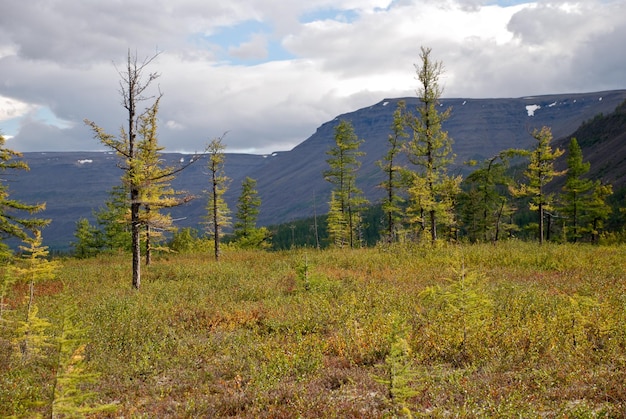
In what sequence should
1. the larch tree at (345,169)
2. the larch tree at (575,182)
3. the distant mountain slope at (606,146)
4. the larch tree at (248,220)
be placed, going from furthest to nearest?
the distant mountain slope at (606,146)
the larch tree at (248,220)
the larch tree at (575,182)
the larch tree at (345,169)

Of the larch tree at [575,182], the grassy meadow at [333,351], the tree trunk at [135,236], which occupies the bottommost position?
the grassy meadow at [333,351]

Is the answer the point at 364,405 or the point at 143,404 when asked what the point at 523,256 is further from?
the point at 143,404

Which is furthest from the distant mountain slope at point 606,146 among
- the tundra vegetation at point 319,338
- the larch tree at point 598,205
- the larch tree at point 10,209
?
the larch tree at point 10,209

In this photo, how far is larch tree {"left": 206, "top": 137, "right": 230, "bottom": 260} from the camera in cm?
3105

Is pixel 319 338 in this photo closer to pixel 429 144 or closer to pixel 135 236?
pixel 135 236

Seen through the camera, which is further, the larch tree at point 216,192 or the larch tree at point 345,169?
the larch tree at point 345,169

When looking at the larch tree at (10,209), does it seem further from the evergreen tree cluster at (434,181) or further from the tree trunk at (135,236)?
the evergreen tree cluster at (434,181)

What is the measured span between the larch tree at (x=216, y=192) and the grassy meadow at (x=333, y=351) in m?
16.1

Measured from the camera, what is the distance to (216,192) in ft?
107

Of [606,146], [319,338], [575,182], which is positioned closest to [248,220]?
[575,182]

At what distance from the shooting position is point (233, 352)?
9.27 meters

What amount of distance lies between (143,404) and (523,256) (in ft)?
60.9

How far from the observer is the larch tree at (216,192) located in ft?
102

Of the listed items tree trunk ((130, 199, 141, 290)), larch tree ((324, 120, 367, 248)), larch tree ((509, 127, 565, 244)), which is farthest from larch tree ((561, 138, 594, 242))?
tree trunk ((130, 199, 141, 290))
